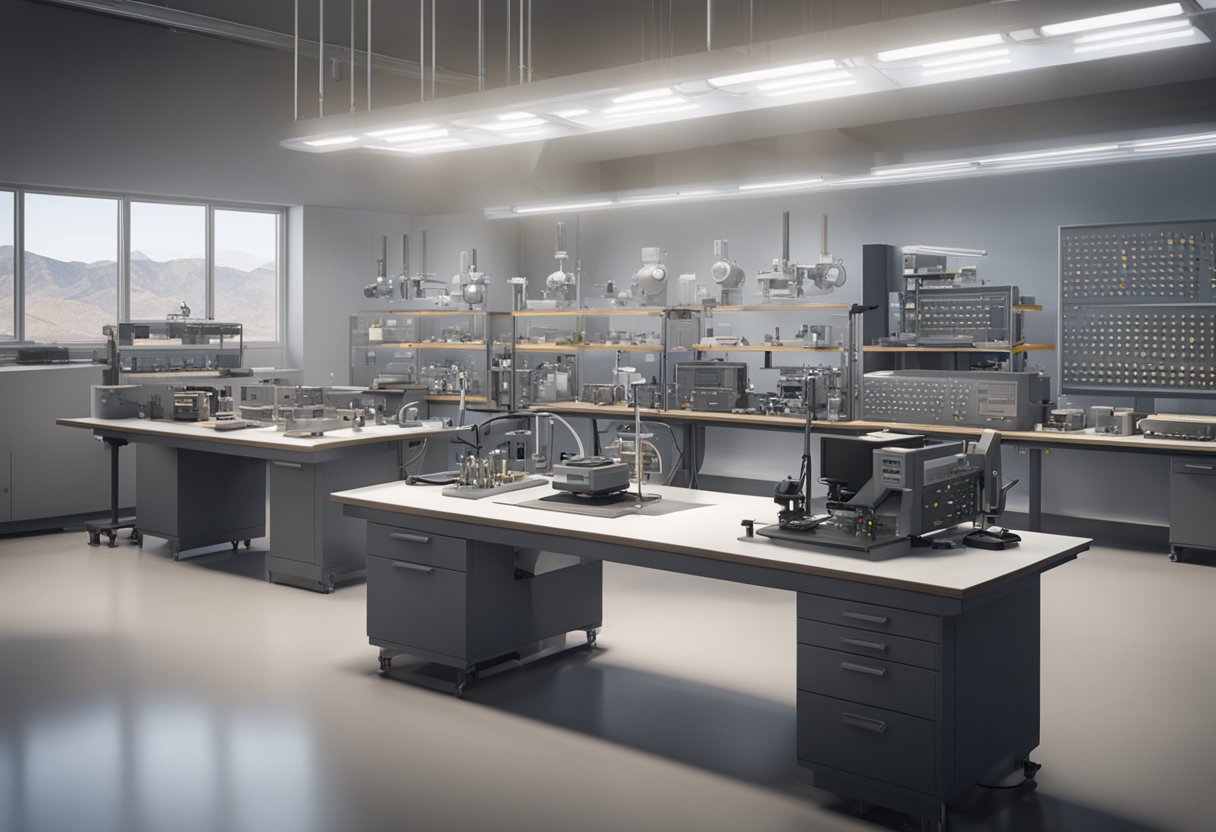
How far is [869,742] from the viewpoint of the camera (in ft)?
10.3

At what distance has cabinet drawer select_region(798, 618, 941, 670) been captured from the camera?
3.01 meters

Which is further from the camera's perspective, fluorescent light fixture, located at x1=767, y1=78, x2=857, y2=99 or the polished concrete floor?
fluorescent light fixture, located at x1=767, y1=78, x2=857, y2=99

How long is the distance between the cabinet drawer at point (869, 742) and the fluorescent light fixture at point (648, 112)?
2.30m

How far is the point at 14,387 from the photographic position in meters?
7.64

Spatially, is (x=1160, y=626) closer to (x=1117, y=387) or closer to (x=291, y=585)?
(x=1117, y=387)

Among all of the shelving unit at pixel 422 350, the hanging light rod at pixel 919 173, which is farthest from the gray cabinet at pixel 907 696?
the shelving unit at pixel 422 350

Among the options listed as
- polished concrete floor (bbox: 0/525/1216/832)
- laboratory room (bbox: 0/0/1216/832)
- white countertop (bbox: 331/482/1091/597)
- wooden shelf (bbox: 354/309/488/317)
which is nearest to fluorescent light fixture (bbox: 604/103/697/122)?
laboratory room (bbox: 0/0/1216/832)

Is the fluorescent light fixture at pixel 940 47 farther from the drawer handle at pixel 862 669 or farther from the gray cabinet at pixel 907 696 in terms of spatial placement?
the drawer handle at pixel 862 669

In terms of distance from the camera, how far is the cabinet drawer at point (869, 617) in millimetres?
3008

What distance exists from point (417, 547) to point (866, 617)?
195cm

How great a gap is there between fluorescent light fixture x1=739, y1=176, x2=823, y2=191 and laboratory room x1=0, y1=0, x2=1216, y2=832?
3 centimetres

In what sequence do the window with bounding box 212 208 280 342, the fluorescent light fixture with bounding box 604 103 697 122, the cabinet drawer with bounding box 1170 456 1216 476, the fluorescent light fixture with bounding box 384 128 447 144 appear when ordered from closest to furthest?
the fluorescent light fixture with bounding box 604 103 697 122 → the fluorescent light fixture with bounding box 384 128 447 144 → the cabinet drawer with bounding box 1170 456 1216 476 → the window with bounding box 212 208 280 342

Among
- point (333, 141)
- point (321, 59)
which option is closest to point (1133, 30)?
point (333, 141)

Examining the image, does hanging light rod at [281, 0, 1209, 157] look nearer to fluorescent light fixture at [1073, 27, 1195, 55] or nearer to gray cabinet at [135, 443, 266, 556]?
fluorescent light fixture at [1073, 27, 1195, 55]
